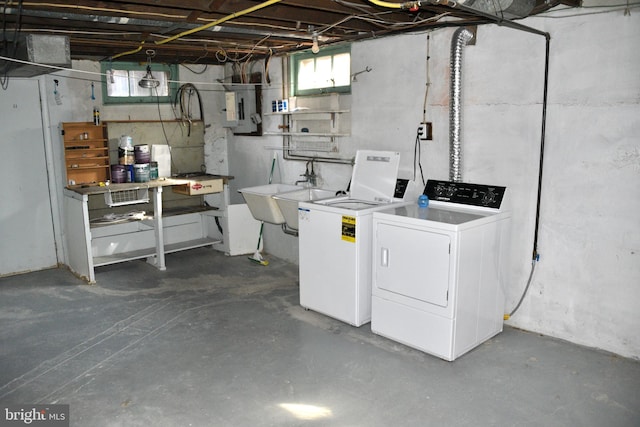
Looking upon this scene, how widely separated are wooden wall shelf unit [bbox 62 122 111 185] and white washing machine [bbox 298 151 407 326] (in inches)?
99.1

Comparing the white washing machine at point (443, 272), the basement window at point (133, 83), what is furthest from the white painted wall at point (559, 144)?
the basement window at point (133, 83)

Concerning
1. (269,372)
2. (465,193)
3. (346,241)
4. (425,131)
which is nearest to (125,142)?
(346,241)

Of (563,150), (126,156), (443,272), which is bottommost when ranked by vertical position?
(443,272)

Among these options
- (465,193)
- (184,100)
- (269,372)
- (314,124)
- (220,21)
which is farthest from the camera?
(184,100)

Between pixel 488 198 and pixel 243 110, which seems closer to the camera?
pixel 488 198

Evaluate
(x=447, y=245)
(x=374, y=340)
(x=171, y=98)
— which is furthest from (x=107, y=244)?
(x=447, y=245)

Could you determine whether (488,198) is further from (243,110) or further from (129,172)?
(129,172)

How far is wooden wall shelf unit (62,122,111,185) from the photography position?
17.5 ft

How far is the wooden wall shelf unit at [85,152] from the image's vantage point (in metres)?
5.34

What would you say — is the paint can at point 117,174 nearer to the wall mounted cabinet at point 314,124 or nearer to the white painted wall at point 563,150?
the wall mounted cabinet at point 314,124

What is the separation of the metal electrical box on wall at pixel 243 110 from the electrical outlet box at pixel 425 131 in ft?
7.47

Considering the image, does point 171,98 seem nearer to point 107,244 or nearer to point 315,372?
point 107,244

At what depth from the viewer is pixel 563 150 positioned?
3.54 metres

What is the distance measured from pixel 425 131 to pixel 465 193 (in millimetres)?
633
